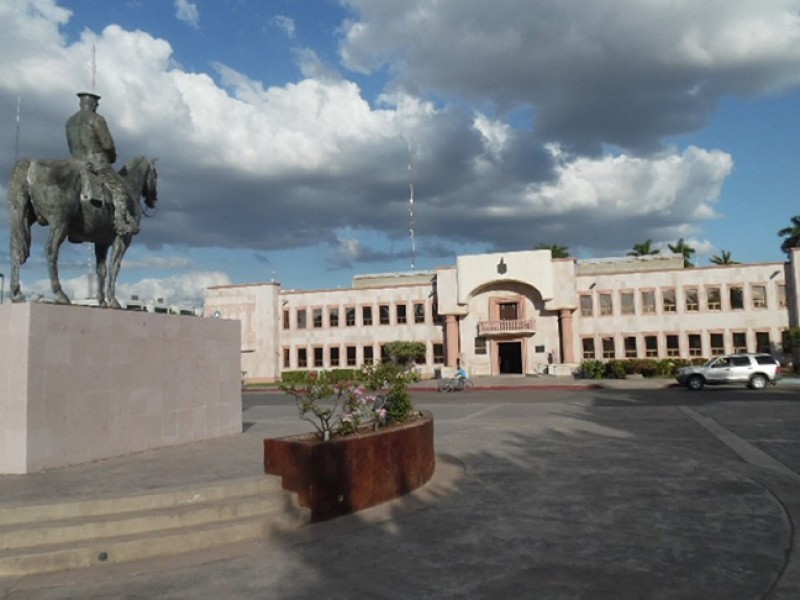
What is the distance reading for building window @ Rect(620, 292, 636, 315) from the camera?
47250mm

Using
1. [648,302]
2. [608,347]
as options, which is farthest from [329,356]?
[648,302]

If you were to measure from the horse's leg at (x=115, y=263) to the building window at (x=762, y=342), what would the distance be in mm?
44644

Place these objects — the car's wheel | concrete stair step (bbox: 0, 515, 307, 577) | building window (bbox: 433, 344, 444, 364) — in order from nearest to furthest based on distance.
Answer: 1. concrete stair step (bbox: 0, 515, 307, 577)
2. the car's wheel
3. building window (bbox: 433, 344, 444, 364)

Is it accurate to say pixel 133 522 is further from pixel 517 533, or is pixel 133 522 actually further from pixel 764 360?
pixel 764 360

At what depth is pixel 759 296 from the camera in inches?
1773

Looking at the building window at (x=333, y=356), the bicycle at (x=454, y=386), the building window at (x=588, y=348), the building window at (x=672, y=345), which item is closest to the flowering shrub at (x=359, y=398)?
the bicycle at (x=454, y=386)

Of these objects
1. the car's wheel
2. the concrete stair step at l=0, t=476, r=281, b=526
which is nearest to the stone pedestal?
the concrete stair step at l=0, t=476, r=281, b=526

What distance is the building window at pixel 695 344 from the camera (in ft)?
151

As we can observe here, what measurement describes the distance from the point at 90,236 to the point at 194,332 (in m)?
2.57

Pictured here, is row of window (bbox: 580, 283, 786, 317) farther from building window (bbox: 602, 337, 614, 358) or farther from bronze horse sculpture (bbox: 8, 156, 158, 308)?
bronze horse sculpture (bbox: 8, 156, 158, 308)

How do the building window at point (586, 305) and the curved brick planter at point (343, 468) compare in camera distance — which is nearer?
the curved brick planter at point (343, 468)

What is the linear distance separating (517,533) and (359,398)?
300 centimetres

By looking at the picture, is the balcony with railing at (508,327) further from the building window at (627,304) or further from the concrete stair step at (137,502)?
the concrete stair step at (137,502)

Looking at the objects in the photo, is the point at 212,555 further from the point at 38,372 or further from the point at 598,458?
the point at 598,458
